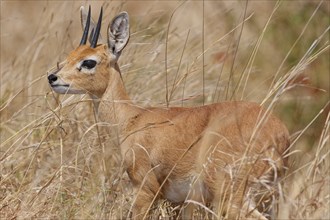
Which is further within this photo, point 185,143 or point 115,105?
point 115,105

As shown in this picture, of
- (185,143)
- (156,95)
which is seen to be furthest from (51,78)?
(156,95)

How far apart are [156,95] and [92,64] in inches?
56.3

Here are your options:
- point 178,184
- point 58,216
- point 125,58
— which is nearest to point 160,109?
point 178,184

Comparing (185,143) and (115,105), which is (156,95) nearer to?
(115,105)

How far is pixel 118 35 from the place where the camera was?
7039mm

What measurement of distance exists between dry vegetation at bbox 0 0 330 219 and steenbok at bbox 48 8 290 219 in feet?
0.41

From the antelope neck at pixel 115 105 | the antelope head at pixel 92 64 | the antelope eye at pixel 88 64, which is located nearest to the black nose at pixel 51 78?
the antelope head at pixel 92 64

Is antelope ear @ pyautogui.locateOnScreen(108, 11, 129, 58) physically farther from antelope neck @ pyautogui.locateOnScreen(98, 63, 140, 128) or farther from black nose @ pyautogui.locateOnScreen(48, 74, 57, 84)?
black nose @ pyautogui.locateOnScreen(48, 74, 57, 84)

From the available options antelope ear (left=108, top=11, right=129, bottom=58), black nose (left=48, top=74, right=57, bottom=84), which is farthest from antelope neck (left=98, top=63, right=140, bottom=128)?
black nose (left=48, top=74, right=57, bottom=84)

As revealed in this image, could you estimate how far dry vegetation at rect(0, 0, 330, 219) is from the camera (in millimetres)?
6145

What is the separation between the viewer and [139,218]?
21.3ft

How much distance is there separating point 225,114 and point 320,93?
2.64 metres

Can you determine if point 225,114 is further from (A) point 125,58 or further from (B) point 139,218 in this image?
(A) point 125,58

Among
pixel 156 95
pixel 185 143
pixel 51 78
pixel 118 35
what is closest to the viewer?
pixel 185 143
